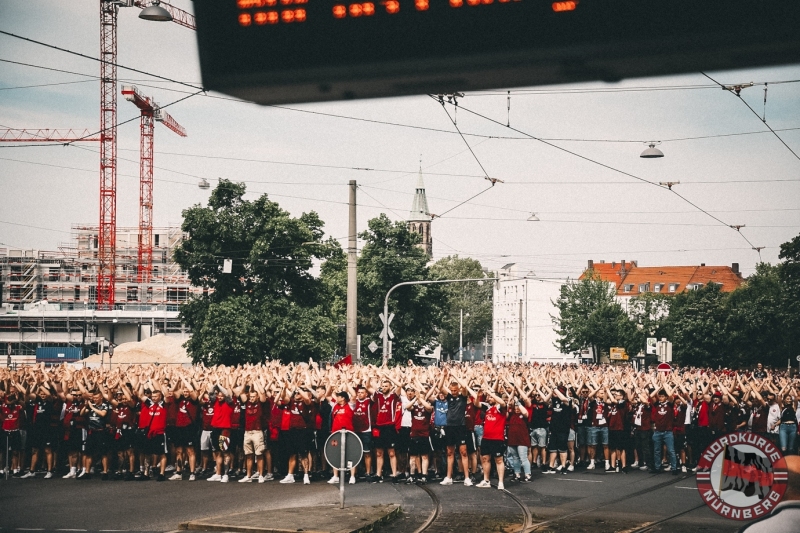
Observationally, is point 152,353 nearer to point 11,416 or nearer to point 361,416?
point 11,416

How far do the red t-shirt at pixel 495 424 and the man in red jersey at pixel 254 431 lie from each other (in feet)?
13.2

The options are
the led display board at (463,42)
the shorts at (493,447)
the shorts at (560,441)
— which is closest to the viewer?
the led display board at (463,42)

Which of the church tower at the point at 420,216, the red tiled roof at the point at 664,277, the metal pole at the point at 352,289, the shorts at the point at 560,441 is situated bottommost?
the shorts at the point at 560,441

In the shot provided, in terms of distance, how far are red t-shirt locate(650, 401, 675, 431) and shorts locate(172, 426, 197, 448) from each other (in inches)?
346

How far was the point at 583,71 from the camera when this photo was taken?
16.0 ft

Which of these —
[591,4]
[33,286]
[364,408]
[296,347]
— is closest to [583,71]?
[591,4]

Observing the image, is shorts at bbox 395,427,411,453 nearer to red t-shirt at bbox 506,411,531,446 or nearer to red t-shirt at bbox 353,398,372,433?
red t-shirt at bbox 353,398,372,433

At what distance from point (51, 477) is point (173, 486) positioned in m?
2.97

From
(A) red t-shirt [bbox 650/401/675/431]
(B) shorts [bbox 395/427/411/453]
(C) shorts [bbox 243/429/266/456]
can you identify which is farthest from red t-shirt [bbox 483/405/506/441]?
(C) shorts [bbox 243/429/266/456]

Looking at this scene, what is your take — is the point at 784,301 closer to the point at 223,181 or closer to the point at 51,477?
the point at 223,181

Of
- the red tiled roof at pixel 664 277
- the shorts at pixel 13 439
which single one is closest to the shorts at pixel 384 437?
the shorts at pixel 13 439

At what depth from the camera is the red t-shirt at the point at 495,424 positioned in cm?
1694

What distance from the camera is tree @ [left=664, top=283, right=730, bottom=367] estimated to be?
63.7 metres

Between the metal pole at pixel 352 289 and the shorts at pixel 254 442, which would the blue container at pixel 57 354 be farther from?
the shorts at pixel 254 442
